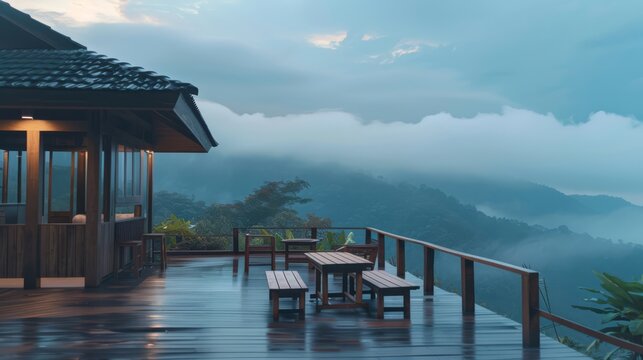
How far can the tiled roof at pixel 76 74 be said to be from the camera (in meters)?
7.16

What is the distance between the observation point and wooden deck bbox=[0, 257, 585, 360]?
4.64m

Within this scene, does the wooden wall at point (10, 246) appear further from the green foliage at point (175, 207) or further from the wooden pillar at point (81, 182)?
the green foliage at point (175, 207)

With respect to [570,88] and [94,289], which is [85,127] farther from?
[570,88]

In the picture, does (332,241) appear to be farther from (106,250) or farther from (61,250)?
(61,250)

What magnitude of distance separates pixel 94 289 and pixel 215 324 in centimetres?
296

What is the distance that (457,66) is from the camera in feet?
322

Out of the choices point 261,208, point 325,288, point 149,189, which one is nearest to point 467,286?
point 325,288

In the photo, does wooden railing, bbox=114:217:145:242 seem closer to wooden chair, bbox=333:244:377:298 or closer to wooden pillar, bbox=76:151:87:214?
wooden pillar, bbox=76:151:87:214

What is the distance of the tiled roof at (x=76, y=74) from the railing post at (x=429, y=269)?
387cm

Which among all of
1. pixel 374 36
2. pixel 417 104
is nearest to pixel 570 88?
pixel 417 104

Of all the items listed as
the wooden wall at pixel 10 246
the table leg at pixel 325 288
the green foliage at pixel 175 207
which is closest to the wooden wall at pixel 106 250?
the wooden wall at pixel 10 246

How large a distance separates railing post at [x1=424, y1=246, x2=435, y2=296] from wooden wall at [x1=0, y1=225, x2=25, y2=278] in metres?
5.70

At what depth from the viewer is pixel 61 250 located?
25.7ft

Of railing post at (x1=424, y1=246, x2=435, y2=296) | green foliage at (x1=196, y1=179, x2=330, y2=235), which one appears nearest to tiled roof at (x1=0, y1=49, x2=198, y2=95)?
railing post at (x1=424, y1=246, x2=435, y2=296)
